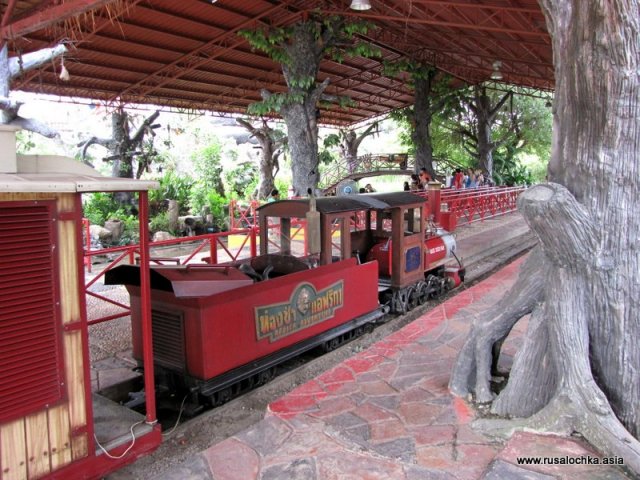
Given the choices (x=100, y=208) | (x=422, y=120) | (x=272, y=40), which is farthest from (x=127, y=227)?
(x=422, y=120)

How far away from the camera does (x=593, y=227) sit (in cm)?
339

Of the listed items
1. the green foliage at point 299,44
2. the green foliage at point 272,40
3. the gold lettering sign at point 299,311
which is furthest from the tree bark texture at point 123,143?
the gold lettering sign at point 299,311

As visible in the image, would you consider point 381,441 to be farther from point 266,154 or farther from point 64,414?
point 266,154

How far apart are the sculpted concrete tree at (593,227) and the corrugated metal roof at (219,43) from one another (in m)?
6.33

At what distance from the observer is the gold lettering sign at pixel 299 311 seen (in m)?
5.83

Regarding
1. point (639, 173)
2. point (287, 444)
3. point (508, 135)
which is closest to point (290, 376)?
Result: point (287, 444)

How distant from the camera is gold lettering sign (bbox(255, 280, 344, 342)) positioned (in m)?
5.83

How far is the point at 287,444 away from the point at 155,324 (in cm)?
240

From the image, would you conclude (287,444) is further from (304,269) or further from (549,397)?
(304,269)

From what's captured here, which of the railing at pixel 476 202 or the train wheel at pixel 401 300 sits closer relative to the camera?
the train wheel at pixel 401 300

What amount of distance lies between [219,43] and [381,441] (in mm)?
14797

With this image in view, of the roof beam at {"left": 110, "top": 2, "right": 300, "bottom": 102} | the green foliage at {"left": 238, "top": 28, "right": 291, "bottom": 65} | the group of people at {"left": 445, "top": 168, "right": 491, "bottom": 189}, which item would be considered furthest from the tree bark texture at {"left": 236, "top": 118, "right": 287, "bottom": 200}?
the green foliage at {"left": 238, "top": 28, "right": 291, "bottom": 65}

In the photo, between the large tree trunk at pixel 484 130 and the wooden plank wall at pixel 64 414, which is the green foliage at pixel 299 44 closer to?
the wooden plank wall at pixel 64 414

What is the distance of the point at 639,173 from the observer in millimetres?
3326
